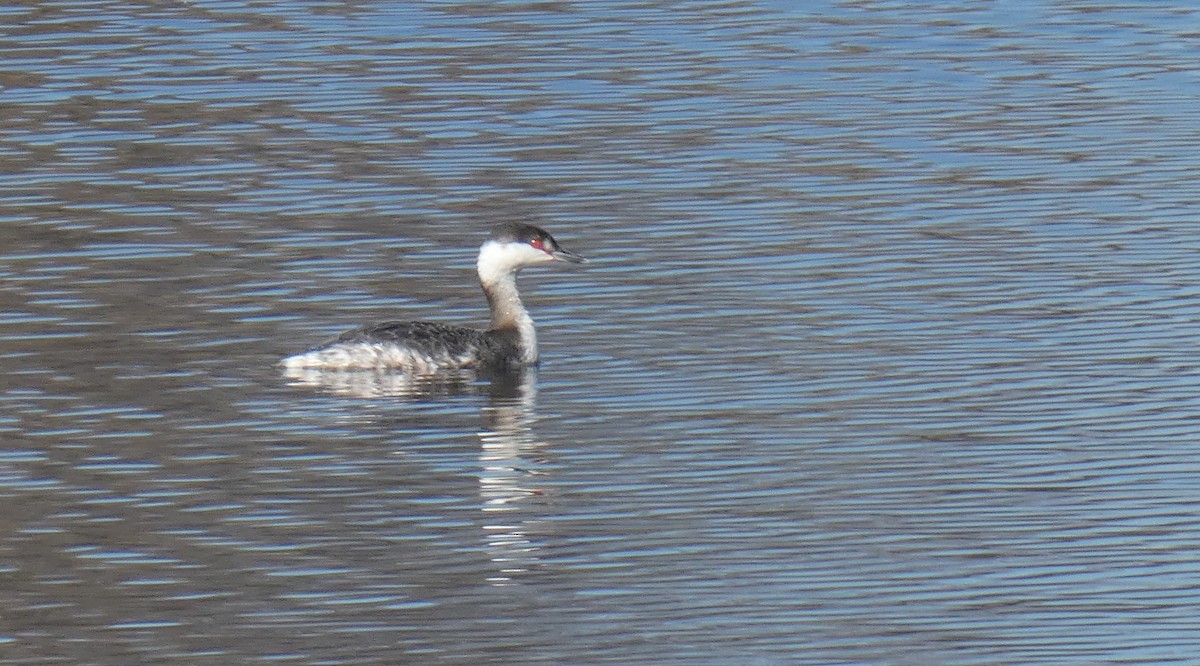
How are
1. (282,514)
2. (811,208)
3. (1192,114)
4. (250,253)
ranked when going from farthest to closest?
(1192,114), (811,208), (250,253), (282,514)

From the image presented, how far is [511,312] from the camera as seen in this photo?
16109 mm

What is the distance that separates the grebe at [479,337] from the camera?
15320mm

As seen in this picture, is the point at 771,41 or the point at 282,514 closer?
the point at 282,514

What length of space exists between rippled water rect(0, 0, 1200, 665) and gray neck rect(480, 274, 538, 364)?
0.26m

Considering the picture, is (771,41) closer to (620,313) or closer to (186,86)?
(186,86)

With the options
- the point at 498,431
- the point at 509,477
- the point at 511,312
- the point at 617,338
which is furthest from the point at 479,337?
the point at 509,477

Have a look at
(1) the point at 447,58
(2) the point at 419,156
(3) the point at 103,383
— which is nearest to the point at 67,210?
(2) the point at 419,156

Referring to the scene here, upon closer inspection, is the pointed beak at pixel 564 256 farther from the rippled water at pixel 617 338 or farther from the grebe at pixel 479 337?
the rippled water at pixel 617 338

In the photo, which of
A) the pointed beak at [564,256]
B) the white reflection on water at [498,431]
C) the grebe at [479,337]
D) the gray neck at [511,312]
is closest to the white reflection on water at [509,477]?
the white reflection on water at [498,431]

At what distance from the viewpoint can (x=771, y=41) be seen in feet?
86.7

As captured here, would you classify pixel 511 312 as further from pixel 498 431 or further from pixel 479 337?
pixel 498 431

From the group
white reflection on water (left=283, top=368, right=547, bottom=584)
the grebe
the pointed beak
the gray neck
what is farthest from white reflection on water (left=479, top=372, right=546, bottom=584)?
the pointed beak

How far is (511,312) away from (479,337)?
25 cm

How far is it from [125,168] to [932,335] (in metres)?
7.78
